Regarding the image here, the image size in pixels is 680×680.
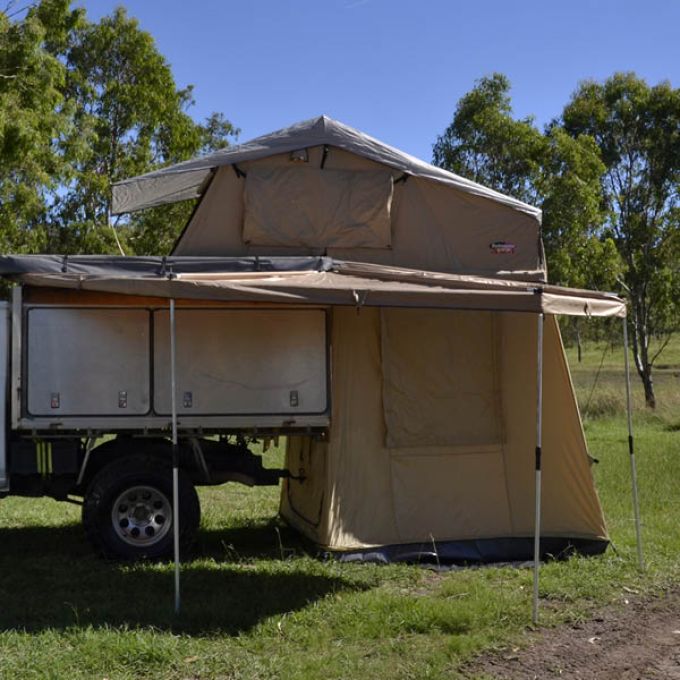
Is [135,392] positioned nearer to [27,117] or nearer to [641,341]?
[27,117]

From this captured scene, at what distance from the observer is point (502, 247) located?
29.7ft

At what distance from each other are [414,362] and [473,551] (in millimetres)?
1669

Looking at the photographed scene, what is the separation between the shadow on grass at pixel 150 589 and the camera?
252 inches

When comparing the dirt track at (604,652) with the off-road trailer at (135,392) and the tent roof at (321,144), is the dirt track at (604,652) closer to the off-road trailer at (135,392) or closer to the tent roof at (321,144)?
the off-road trailer at (135,392)

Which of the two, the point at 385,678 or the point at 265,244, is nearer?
the point at 385,678

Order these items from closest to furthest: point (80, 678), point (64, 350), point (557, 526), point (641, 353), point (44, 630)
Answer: point (80, 678)
point (44, 630)
point (64, 350)
point (557, 526)
point (641, 353)

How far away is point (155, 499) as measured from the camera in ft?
26.9

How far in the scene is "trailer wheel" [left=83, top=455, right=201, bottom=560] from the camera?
8031 millimetres

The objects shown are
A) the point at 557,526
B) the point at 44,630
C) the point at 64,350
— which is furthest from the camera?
the point at 557,526

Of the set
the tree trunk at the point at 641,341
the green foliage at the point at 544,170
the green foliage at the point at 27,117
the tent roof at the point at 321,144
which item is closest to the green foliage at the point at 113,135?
the green foliage at the point at 27,117

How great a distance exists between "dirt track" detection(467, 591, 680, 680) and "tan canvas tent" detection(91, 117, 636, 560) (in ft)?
6.08

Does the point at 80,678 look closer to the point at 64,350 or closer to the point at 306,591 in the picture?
the point at 306,591

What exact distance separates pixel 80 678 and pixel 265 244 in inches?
175

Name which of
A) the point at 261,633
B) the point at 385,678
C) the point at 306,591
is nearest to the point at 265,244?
the point at 306,591
